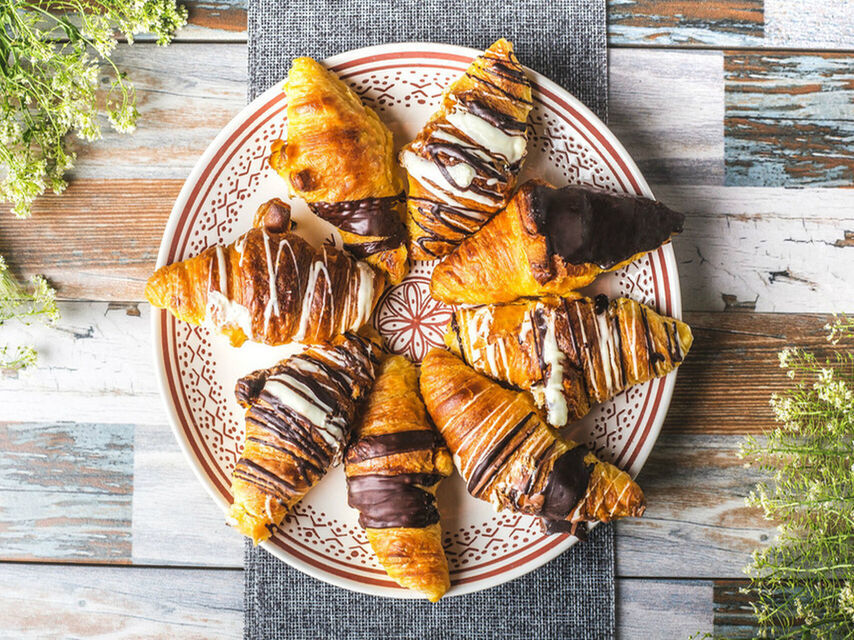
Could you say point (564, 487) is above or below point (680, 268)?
below

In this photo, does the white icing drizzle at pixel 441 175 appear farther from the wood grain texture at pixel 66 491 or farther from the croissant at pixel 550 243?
the wood grain texture at pixel 66 491

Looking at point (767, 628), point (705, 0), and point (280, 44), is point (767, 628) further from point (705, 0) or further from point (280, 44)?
point (280, 44)

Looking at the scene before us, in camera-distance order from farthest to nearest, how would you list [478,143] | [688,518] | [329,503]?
[688,518], [329,503], [478,143]

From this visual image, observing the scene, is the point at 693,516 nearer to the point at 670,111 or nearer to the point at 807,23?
the point at 670,111

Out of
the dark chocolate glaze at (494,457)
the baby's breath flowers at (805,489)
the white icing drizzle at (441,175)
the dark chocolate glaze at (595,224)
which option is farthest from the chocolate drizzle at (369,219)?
the baby's breath flowers at (805,489)

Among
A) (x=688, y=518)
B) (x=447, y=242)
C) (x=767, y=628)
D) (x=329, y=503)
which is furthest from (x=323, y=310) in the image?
(x=767, y=628)

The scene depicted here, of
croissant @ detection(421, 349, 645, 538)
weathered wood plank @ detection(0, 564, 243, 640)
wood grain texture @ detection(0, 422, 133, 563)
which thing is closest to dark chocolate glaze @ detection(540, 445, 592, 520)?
croissant @ detection(421, 349, 645, 538)

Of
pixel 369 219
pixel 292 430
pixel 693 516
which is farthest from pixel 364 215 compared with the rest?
pixel 693 516
